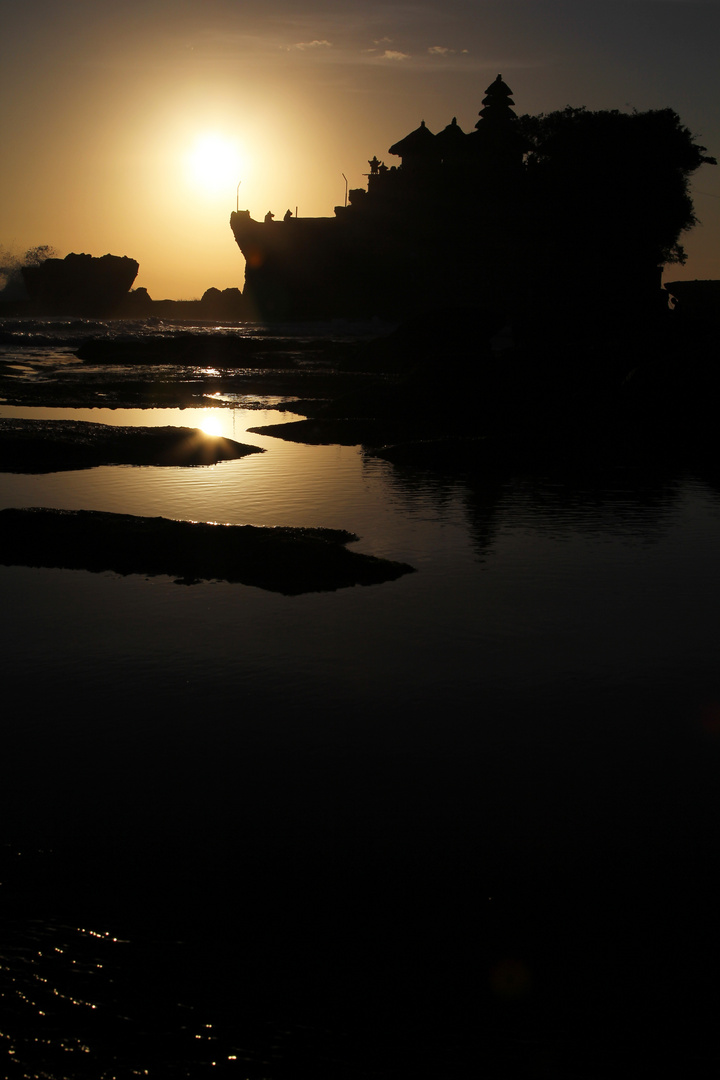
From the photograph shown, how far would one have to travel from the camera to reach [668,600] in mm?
5250

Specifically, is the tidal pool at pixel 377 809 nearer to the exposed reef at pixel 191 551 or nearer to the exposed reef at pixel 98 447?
the exposed reef at pixel 191 551

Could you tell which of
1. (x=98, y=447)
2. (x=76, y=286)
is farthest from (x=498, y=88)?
(x=76, y=286)

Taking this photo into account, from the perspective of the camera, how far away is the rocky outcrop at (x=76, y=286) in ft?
449

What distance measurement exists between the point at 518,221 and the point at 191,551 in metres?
44.1

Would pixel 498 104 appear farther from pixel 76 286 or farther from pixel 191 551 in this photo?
pixel 76 286

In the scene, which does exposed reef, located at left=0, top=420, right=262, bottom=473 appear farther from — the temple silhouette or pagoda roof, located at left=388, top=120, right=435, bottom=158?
pagoda roof, located at left=388, top=120, right=435, bottom=158

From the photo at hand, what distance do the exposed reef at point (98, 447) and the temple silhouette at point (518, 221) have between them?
15.3 meters

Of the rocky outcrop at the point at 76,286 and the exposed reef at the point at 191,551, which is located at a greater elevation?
Answer: the rocky outcrop at the point at 76,286

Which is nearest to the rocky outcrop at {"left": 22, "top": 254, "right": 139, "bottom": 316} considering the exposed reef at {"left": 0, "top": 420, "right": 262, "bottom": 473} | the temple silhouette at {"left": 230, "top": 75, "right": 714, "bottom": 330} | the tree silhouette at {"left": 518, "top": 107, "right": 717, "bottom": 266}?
the temple silhouette at {"left": 230, "top": 75, "right": 714, "bottom": 330}

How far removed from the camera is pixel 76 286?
139 meters

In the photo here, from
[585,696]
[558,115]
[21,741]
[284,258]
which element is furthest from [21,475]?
[284,258]

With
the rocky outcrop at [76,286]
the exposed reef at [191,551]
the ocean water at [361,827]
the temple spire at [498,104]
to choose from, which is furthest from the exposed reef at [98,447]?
the rocky outcrop at [76,286]

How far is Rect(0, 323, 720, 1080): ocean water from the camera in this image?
209 cm

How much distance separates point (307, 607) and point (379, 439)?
8263 millimetres
